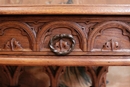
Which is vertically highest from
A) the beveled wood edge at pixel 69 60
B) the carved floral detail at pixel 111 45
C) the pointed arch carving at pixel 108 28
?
the pointed arch carving at pixel 108 28

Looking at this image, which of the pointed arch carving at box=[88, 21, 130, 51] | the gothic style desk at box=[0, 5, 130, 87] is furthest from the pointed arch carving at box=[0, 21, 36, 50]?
the pointed arch carving at box=[88, 21, 130, 51]

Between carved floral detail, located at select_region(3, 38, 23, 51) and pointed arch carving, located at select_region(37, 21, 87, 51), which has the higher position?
pointed arch carving, located at select_region(37, 21, 87, 51)

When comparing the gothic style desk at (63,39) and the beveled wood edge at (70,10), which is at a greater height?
the beveled wood edge at (70,10)

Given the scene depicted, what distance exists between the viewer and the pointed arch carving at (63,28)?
473 mm

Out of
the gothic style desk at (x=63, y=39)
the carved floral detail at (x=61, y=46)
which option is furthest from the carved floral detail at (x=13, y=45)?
the carved floral detail at (x=61, y=46)

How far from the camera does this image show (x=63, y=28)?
18.9 inches

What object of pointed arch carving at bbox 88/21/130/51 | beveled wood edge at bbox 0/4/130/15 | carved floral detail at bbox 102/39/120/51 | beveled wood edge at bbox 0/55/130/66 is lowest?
beveled wood edge at bbox 0/55/130/66

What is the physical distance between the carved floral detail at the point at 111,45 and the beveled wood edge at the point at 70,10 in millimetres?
80

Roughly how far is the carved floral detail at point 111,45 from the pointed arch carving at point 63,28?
0.19 ft

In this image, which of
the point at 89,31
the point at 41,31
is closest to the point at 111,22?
the point at 89,31

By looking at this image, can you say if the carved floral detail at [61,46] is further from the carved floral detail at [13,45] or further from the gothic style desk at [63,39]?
the carved floral detail at [13,45]

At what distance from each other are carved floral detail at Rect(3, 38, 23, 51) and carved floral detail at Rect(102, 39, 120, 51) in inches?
9.2

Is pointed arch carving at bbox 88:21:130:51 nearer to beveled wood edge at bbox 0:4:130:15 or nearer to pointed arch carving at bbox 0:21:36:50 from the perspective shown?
beveled wood edge at bbox 0:4:130:15

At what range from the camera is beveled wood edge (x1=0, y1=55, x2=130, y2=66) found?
1.52 ft
